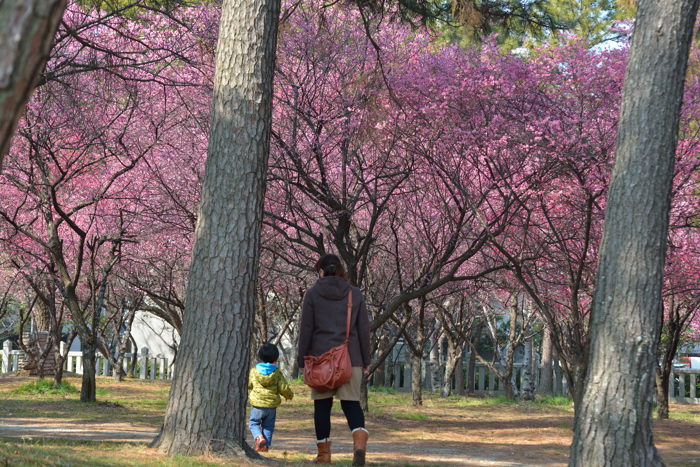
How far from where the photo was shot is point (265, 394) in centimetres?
812

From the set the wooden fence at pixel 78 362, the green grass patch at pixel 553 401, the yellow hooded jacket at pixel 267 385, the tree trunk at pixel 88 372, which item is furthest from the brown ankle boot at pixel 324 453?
the wooden fence at pixel 78 362

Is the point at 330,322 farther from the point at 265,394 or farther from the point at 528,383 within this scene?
the point at 528,383

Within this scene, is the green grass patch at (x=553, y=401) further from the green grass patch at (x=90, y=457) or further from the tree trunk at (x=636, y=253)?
the green grass patch at (x=90, y=457)

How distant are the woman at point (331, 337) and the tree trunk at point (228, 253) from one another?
1.60 feet

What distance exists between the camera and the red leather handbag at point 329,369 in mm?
6363

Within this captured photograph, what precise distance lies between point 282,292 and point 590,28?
1594cm

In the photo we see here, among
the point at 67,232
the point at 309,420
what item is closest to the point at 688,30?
the point at 309,420

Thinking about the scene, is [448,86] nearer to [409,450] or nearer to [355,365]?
[409,450]

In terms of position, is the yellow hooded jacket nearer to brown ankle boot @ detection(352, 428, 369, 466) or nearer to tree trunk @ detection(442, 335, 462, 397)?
brown ankle boot @ detection(352, 428, 369, 466)

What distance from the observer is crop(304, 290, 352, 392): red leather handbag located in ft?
20.9

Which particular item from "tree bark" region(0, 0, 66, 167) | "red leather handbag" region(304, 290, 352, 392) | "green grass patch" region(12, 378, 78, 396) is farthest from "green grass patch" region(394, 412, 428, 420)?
"tree bark" region(0, 0, 66, 167)

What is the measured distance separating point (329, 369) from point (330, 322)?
370 mm

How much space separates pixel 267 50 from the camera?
6.68 m

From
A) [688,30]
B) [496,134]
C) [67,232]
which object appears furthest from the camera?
[67,232]
